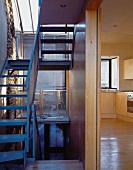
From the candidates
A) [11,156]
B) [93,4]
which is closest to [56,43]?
[93,4]

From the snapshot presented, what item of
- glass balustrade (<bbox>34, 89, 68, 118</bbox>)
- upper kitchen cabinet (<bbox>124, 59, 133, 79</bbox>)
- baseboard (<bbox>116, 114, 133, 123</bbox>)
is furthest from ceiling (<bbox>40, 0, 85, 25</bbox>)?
baseboard (<bbox>116, 114, 133, 123</bbox>)

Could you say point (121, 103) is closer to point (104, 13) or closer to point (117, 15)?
point (117, 15)

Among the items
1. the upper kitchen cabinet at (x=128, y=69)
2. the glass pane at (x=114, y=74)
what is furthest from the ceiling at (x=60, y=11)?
the glass pane at (x=114, y=74)

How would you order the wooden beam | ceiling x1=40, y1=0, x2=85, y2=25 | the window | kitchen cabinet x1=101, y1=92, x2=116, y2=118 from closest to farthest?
the wooden beam, ceiling x1=40, y1=0, x2=85, y2=25, kitchen cabinet x1=101, y1=92, x2=116, y2=118, the window

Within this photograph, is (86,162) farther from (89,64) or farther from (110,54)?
(110,54)

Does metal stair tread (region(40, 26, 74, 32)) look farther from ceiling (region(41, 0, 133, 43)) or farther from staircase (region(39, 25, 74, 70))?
ceiling (region(41, 0, 133, 43))

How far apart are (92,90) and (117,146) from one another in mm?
1785

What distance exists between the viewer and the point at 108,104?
796 cm

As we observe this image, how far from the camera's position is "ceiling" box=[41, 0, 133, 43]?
146 inches

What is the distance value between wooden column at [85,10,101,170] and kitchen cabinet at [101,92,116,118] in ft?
15.3

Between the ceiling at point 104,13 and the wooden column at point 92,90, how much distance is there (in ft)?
1.86

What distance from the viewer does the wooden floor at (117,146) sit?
3.54 metres

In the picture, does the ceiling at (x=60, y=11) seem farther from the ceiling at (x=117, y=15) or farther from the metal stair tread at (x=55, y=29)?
the metal stair tread at (x=55, y=29)

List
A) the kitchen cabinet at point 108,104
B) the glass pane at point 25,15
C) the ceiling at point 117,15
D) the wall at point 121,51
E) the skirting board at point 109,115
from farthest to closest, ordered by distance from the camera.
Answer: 1. the glass pane at point 25,15
2. the wall at point 121,51
3. the skirting board at point 109,115
4. the kitchen cabinet at point 108,104
5. the ceiling at point 117,15
